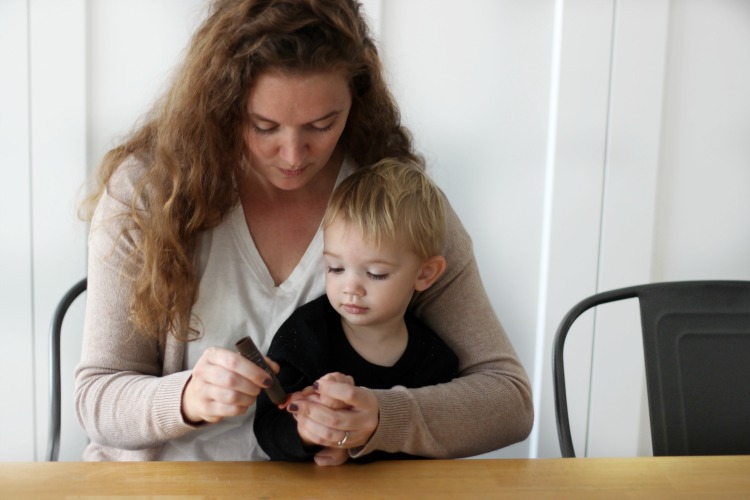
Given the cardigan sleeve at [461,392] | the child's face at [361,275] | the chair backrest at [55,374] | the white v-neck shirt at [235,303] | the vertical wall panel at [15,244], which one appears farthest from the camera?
the vertical wall panel at [15,244]

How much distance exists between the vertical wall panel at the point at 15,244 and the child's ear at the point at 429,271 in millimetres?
1082

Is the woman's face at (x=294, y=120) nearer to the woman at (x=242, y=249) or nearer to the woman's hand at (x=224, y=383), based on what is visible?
the woman at (x=242, y=249)

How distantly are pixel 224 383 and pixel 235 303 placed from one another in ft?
1.25

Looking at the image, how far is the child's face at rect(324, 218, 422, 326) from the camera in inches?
60.2

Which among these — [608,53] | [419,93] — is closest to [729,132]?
[608,53]

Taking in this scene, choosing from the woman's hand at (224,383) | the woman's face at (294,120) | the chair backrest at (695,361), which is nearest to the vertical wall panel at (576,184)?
the chair backrest at (695,361)

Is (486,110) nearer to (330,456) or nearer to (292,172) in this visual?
(292,172)

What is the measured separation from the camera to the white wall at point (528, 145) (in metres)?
2.17

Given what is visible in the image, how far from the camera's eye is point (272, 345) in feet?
5.11

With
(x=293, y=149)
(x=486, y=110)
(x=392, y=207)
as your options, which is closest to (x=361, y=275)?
(x=392, y=207)

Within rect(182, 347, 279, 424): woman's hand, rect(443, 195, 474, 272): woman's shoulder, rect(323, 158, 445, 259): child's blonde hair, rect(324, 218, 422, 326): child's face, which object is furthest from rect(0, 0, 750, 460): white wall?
rect(182, 347, 279, 424): woman's hand

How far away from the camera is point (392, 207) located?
5.04ft

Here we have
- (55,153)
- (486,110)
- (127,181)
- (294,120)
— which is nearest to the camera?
(294,120)

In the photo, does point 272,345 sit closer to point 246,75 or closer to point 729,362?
point 246,75
